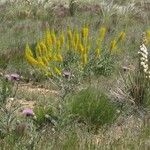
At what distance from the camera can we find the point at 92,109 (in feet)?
21.9

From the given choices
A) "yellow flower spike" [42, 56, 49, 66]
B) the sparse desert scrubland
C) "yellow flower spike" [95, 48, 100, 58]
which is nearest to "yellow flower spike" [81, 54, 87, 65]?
the sparse desert scrubland

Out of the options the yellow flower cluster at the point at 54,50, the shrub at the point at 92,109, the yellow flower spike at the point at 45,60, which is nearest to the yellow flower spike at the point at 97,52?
the yellow flower cluster at the point at 54,50

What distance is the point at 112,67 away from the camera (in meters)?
10.9

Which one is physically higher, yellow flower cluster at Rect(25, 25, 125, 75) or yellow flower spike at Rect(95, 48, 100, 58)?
yellow flower cluster at Rect(25, 25, 125, 75)

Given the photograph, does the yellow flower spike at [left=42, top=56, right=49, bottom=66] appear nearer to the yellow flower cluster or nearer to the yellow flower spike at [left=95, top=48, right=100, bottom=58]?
the yellow flower cluster

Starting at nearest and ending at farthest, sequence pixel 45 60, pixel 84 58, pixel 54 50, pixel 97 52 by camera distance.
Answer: pixel 45 60 → pixel 54 50 → pixel 84 58 → pixel 97 52

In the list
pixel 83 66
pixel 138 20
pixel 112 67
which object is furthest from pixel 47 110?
pixel 138 20

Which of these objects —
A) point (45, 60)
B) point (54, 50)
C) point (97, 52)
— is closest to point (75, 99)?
point (45, 60)

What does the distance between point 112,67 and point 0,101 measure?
16.8 feet

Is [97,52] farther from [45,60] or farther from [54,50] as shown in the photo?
[45,60]

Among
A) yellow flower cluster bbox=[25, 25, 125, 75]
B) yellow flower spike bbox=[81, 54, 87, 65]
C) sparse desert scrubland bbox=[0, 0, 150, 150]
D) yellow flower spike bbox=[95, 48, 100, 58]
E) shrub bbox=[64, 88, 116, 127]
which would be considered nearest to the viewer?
sparse desert scrubland bbox=[0, 0, 150, 150]

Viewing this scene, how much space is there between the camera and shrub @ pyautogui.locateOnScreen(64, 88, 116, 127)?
6.60m

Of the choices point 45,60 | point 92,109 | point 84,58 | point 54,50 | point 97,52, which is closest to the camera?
Answer: point 92,109

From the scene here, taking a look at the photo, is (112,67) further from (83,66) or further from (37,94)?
(37,94)
